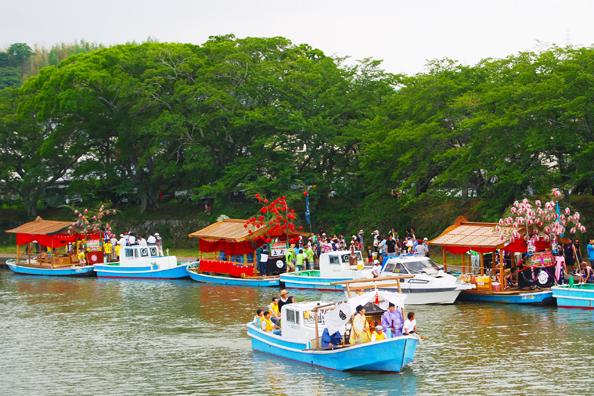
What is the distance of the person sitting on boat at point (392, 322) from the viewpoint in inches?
1281

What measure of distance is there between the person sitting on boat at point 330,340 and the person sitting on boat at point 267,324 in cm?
339

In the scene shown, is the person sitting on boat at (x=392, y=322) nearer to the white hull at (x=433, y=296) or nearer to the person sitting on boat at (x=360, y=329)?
the person sitting on boat at (x=360, y=329)

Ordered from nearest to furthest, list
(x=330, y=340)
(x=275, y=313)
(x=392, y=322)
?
(x=392, y=322) → (x=330, y=340) → (x=275, y=313)

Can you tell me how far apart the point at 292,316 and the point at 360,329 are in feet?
10.8

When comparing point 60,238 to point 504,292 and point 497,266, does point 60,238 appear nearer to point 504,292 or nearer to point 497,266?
point 497,266

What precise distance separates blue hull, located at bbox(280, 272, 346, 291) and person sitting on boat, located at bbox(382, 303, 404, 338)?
1940cm

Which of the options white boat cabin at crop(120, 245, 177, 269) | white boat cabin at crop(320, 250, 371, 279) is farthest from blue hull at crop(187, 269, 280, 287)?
white boat cabin at crop(320, 250, 371, 279)

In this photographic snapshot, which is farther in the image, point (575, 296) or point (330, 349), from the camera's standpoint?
point (575, 296)

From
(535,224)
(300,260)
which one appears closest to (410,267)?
(535,224)

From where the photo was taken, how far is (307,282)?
176ft

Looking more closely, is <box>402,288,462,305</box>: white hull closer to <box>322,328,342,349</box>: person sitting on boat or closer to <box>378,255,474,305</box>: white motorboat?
<box>378,255,474,305</box>: white motorboat

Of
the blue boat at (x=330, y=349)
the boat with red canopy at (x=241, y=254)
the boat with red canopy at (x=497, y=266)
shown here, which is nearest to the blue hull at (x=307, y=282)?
the boat with red canopy at (x=241, y=254)

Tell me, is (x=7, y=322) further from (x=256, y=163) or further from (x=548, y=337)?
(x=256, y=163)

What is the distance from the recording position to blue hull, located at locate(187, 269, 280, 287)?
56.3 meters
